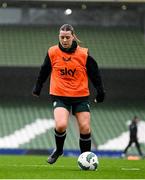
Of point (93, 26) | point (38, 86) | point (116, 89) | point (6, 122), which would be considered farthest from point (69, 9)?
point (38, 86)

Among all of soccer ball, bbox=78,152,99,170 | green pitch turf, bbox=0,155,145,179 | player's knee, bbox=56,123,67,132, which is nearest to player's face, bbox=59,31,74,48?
player's knee, bbox=56,123,67,132

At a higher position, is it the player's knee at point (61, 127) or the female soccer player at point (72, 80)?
the female soccer player at point (72, 80)

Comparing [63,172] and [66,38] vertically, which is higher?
[66,38]

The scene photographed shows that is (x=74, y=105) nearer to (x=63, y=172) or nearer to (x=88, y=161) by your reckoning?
(x=88, y=161)

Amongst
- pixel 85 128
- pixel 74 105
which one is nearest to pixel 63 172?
pixel 85 128

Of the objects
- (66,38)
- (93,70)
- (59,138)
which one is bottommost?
(59,138)

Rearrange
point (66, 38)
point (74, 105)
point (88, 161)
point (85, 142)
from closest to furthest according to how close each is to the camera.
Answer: point (88, 161) < point (66, 38) < point (74, 105) < point (85, 142)

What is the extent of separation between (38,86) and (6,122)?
64.5ft

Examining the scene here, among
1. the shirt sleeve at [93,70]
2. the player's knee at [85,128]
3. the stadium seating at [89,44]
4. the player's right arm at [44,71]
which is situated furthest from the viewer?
the stadium seating at [89,44]

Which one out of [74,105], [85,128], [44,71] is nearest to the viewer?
[85,128]

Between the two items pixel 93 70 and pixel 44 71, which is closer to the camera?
pixel 93 70

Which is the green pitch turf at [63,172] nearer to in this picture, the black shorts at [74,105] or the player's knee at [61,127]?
the player's knee at [61,127]

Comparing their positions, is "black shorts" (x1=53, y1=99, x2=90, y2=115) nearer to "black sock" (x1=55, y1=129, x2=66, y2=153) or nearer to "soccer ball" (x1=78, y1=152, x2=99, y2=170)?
"black sock" (x1=55, y1=129, x2=66, y2=153)

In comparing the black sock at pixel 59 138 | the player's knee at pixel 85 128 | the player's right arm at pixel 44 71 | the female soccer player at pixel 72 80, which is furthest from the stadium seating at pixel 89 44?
the player's knee at pixel 85 128
